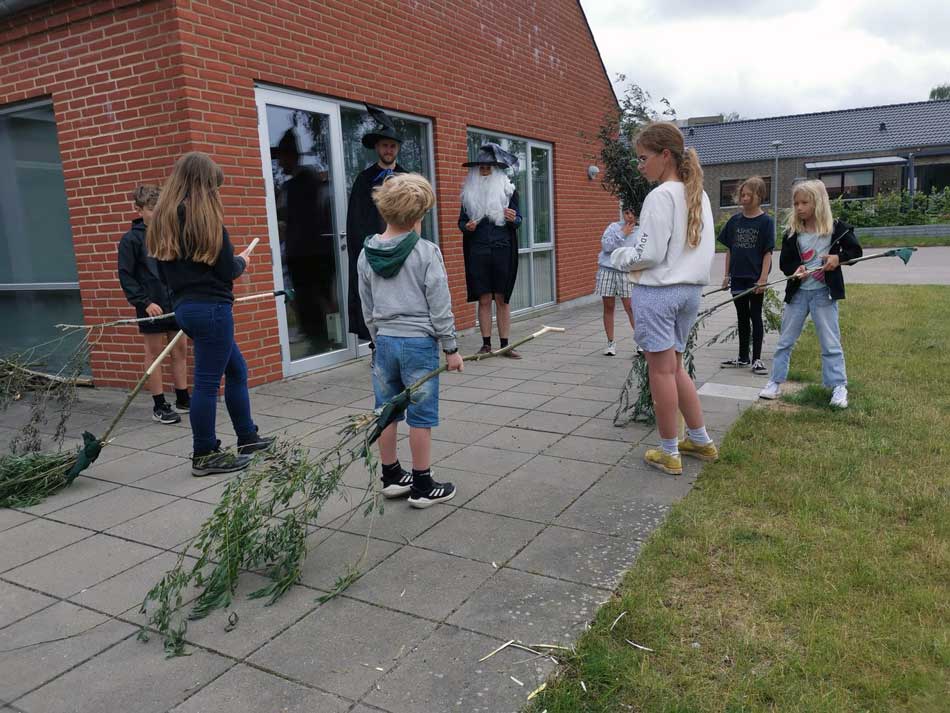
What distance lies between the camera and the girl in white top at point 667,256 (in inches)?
151

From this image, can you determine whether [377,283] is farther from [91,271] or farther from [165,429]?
[91,271]

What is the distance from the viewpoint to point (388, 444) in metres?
3.82

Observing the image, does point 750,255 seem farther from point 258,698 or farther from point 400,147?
point 258,698

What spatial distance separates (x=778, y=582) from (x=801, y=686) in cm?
64

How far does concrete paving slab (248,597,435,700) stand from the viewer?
238 centimetres

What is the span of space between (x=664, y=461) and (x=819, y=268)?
2086 millimetres

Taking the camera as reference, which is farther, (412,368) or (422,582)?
(412,368)

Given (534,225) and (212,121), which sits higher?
(212,121)

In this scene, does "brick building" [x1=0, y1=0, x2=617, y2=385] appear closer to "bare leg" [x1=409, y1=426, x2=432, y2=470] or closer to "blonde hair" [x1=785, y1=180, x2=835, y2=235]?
"bare leg" [x1=409, y1=426, x2=432, y2=470]

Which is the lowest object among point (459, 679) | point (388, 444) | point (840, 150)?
point (459, 679)

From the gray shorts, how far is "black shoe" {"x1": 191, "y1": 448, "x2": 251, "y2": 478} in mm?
2324

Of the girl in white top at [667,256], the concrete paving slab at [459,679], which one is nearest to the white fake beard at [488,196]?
the girl in white top at [667,256]

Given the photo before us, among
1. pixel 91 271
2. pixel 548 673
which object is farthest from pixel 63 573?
pixel 91 271

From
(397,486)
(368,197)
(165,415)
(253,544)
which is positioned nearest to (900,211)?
(368,197)
